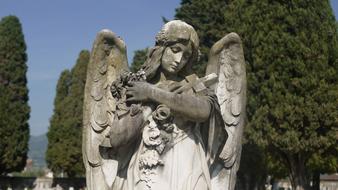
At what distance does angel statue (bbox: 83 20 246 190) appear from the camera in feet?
14.1

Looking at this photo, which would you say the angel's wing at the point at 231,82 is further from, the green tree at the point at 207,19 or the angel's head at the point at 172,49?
the green tree at the point at 207,19

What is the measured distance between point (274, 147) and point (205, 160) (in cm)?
1753

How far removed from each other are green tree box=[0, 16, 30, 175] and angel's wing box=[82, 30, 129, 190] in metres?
29.6

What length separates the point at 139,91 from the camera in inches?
170

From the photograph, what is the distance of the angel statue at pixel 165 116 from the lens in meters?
4.31

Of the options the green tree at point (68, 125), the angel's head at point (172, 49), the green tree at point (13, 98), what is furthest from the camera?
the green tree at point (68, 125)

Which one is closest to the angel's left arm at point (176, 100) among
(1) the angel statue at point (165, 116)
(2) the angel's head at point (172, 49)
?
(1) the angel statue at point (165, 116)

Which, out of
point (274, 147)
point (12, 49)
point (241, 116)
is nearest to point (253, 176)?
point (274, 147)

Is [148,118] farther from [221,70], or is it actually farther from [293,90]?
[293,90]

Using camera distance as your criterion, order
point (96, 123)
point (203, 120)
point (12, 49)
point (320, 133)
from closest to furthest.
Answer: point (203, 120) < point (96, 123) < point (320, 133) < point (12, 49)

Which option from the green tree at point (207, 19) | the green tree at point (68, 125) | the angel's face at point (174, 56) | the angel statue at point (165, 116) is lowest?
the angel statue at point (165, 116)

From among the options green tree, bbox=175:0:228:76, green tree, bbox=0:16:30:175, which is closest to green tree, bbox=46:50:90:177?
green tree, bbox=0:16:30:175

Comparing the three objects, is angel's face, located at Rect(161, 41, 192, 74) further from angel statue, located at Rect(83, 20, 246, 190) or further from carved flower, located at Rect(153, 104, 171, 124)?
carved flower, located at Rect(153, 104, 171, 124)

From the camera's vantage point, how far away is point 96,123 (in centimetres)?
470
